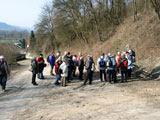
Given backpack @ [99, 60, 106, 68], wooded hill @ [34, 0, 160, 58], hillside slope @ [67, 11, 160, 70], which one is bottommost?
backpack @ [99, 60, 106, 68]

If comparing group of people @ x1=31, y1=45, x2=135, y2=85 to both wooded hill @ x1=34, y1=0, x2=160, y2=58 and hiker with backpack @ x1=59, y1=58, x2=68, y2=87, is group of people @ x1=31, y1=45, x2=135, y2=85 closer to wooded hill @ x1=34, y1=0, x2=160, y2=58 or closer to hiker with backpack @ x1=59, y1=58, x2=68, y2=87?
hiker with backpack @ x1=59, y1=58, x2=68, y2=87

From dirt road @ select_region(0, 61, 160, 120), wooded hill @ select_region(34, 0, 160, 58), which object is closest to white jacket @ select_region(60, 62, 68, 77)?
dirt road @ select_region(0, 61, 160, 120)

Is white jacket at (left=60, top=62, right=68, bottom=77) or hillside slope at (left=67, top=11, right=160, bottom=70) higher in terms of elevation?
hillside slope at (left=67, top=11, right=160, bottom=70)

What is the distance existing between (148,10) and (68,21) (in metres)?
14.1

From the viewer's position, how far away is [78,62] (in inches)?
466

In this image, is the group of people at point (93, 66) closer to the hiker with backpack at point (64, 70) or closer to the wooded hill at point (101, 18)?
the hiker with backpack at point (64, 70)

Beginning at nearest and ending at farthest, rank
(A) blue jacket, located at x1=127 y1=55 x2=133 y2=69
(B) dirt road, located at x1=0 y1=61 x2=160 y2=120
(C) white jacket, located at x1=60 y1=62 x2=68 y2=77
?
(B) dirt road, located at x1=0 y1=61 x2=160 y2=120
(C) white jacket, located at x1=60 y1=62 x2=68 y2=77
(A) blue jacket, located at x1=127 y1=55 x2=133 y2=69

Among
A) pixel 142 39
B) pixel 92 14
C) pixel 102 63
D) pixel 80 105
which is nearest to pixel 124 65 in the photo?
pixel 102 63

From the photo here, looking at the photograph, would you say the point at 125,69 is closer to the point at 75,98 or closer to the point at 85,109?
the point at 75,98

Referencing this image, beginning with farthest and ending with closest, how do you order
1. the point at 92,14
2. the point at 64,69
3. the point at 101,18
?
the point at 101,18 → the point at 92,14 → the point at 64,69

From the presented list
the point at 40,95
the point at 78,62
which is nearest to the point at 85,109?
the point at 40,95

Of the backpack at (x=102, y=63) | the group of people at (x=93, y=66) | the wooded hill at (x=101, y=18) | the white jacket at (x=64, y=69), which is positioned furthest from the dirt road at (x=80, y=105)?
the wooded hill at (x=101, y=18)

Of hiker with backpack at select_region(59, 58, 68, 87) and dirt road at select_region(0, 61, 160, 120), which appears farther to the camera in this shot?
hiker with backpack at select_region(59, 58, 68, 87)

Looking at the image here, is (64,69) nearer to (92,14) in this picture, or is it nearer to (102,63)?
(102,63)
